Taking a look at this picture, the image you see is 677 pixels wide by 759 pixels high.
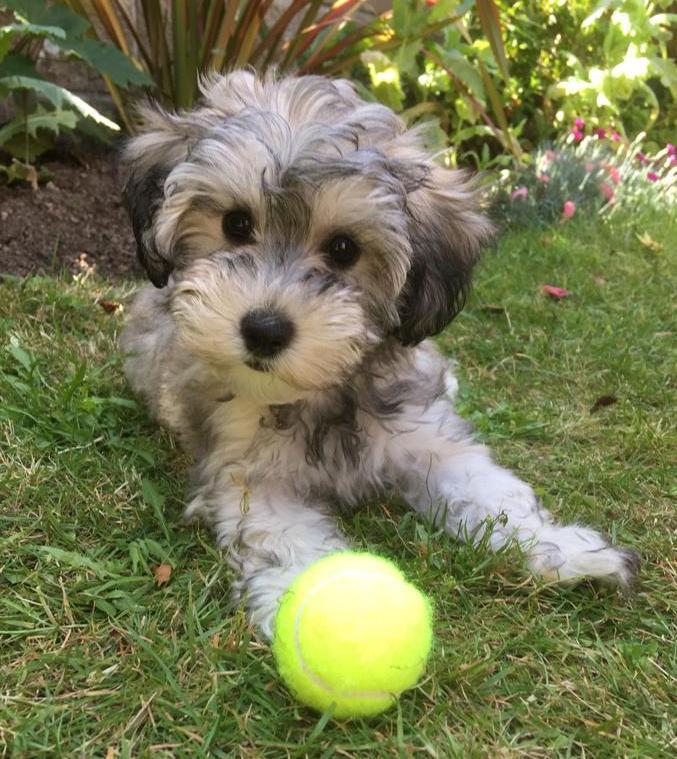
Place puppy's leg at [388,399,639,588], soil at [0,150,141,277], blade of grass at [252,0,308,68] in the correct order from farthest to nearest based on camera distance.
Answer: blade of grass at [252,0,308,68], soil at [0,150,141,277], puppy's leg at [388,399,639,588]

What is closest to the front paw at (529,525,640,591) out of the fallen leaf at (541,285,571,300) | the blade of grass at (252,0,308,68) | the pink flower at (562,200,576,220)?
the fallen leaf at (541,285,571,300)

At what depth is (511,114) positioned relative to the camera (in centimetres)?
709

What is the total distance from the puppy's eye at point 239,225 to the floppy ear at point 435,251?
427 millimetres

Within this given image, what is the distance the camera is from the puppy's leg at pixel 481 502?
6.80ft

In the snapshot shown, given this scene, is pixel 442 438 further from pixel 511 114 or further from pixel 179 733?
pixel 511 114

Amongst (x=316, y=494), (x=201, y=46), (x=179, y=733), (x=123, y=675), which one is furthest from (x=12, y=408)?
(x=201, y=46)

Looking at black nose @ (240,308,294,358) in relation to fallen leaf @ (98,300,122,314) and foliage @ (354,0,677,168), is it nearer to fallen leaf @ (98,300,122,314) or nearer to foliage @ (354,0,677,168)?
fallen leaf @ (98,300,122,314)

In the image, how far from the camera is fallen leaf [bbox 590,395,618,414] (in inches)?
126

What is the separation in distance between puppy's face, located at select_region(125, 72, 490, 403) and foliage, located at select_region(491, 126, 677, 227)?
10.5 feet

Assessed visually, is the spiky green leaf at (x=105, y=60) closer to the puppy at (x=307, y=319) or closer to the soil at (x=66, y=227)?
the soil at (x=66, y=227)

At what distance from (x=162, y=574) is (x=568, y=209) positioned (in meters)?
4.15

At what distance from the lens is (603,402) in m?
3.22

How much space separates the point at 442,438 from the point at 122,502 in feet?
3.16

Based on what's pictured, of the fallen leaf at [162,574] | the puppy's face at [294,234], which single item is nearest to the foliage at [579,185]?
the puppy's face at [294,234]
